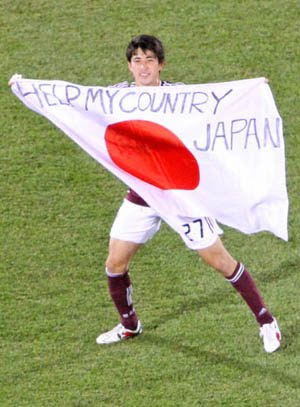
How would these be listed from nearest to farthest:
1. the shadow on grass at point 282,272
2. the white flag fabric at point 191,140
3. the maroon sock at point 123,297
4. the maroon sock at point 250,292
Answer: the white flag fabric at point 191,140
the maroon sock at point 250,292
the maroon sock at point 123,297
the shadow on grass at point 282,272

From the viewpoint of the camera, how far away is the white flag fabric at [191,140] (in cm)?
1055

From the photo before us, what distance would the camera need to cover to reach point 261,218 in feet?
34.9

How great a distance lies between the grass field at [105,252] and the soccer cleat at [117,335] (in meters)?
0.07

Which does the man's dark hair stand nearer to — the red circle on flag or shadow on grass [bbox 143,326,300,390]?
the red circle on flag

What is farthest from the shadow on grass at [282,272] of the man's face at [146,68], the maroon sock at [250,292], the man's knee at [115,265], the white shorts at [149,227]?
the man's face at [146,68]

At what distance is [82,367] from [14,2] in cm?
460

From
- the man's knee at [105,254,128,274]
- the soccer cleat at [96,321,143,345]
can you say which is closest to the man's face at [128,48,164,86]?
the man's knee at [105,254,128,274]

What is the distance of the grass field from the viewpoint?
10602 millimetres

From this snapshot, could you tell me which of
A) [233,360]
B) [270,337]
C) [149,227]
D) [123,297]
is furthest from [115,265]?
[270,337]

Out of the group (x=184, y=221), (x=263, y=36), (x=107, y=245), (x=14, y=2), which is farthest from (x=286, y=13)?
(x=184, y=221)

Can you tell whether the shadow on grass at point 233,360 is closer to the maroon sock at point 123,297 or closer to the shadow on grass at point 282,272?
the maroon sock at point 123,297

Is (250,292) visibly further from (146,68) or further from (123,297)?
(146,68)

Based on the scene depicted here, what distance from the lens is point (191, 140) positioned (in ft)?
34.6

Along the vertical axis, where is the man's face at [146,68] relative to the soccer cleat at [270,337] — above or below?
above
